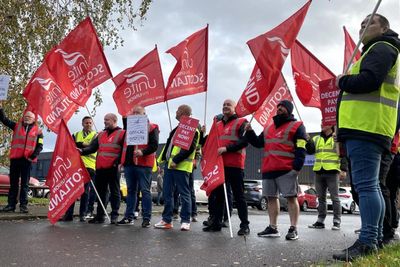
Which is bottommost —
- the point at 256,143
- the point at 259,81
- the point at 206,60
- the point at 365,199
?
the point at 365,199

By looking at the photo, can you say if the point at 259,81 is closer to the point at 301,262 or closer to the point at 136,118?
the point at 136,118

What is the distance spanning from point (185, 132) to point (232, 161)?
36.3 inches

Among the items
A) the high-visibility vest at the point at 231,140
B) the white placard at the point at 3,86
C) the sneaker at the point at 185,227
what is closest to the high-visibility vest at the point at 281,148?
the high-visibility vest at the point at 231,140

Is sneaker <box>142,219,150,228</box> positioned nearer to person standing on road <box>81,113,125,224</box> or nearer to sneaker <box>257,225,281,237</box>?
person standing on road <box>81,113,125,224</box>

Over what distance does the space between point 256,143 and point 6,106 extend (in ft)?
35.8

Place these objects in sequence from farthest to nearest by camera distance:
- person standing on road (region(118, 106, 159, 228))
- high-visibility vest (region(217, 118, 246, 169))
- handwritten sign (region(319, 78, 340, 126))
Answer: person standing on road (region(118, 106, 159, 228)) < high-visibility vest (region(217, 118, 246, 169)) < handwritten sign (region(319, 78, 340, 126))

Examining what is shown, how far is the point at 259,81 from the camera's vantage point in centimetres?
656

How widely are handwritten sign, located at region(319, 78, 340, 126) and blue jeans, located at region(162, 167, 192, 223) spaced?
270cm

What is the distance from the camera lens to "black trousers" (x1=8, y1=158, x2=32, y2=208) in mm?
9047

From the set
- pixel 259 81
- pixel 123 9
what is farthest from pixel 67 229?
pixel 123 9

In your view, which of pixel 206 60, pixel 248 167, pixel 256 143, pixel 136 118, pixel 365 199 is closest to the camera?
pixel 365 199

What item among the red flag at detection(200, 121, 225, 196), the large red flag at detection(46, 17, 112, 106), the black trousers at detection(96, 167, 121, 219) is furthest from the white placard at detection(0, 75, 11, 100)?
the red flag at detection(200, 121, 225, 196)

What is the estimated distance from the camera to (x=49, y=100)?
8.31 meters

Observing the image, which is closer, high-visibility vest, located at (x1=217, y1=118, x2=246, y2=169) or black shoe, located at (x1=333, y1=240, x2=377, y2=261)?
black shoe, located at (x1=333, y1=240, x2=377, y2=261)
